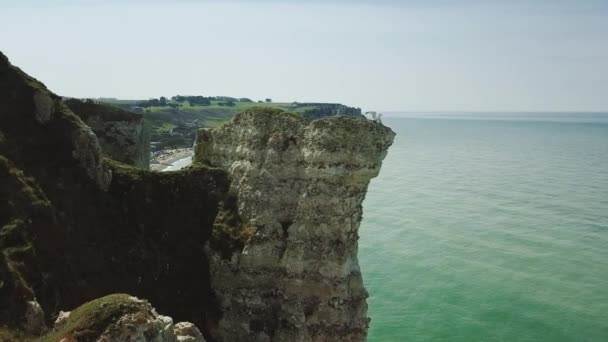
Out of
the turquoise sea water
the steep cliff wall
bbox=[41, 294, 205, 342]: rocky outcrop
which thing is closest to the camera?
bbox=[41, 294, 205, 342]: rocky outcrop

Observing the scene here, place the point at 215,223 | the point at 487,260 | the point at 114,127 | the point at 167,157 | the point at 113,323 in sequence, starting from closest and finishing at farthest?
the point at 113,323, the point at 215,223, the point at 114,127, the point at 487,260, the point at 167,157

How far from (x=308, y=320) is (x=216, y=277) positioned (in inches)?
304

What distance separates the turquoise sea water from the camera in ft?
186

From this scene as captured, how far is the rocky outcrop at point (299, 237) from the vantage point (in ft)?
114

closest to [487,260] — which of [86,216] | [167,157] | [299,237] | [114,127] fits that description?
[299,237]

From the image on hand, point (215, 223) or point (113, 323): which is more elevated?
point (113, 323)

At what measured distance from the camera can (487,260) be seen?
76.6 metres

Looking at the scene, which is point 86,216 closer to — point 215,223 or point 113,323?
point 215,223

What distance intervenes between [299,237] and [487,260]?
163 feet

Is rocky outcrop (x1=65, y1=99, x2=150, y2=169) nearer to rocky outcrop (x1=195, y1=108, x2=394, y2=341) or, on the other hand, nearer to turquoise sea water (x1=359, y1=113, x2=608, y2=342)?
rocky outcrop (x1=195, y1=108, x2=394, y2=341)

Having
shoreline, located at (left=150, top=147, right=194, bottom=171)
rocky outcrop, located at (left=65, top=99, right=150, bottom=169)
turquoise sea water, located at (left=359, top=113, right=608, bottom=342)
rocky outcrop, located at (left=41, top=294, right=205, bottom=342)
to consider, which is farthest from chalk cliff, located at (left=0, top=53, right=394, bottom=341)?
shoreline, located at (left=150, top=147, right=194, bottom=171)

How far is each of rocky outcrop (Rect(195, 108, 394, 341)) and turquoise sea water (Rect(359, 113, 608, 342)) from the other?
20782mm

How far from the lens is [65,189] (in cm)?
3591

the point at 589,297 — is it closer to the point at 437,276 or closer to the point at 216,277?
the point at 437,276
